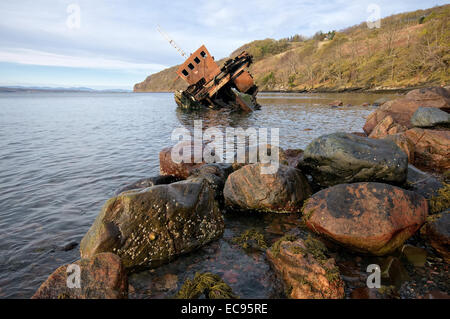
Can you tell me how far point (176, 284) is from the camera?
336cm

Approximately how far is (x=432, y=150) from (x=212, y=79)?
887 inches

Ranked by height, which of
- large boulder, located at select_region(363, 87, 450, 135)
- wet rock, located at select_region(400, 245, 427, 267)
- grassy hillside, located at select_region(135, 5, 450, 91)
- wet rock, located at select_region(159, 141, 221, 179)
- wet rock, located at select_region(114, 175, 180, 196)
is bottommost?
wet rock, located at select_region(400, 245, 427, 267)

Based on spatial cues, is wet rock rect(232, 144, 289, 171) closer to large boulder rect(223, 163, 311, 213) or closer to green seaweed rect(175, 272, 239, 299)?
large boulder rect(223, 163, 311, 213)

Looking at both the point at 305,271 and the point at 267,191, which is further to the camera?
the point at 267,191

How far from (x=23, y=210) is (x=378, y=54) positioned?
74.2 metres

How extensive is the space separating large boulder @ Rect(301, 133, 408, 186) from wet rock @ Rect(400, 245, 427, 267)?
1629 millimetres

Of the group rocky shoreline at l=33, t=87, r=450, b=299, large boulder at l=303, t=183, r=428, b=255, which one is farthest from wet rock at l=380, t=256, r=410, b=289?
large boulder at l=303, t=183, r=428, b=255

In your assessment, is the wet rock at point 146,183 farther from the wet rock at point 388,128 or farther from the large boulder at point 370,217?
the wet rock at point 388,128

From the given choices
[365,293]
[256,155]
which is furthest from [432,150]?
[365,293]

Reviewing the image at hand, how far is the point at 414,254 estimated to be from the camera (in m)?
3.58

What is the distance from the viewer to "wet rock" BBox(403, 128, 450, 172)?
6766 mm

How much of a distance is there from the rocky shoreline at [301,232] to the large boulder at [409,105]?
642cm

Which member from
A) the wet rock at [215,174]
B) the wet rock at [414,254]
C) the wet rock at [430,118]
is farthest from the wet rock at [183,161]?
the wet rock at [430,118]

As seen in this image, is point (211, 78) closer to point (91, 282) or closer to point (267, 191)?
point (267, 191)
